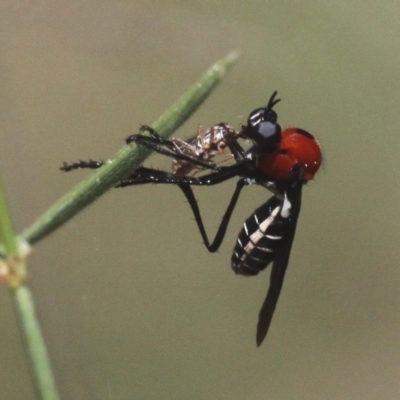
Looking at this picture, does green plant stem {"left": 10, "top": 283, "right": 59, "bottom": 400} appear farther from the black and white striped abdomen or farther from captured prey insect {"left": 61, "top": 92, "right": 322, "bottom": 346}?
the black and white striped abdomen

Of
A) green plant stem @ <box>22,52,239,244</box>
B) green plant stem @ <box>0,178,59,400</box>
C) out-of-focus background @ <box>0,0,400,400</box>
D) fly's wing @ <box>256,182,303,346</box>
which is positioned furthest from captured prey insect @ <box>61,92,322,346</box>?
out-of-focus background @ <box>0,0,400,400</box>

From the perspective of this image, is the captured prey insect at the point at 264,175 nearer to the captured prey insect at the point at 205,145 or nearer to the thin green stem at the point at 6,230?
the captured prey insect at the point at 205,145

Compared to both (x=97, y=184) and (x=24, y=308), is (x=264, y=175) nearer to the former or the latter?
(x=97, y=184)

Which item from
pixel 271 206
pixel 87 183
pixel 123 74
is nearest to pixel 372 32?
pixel 123 74

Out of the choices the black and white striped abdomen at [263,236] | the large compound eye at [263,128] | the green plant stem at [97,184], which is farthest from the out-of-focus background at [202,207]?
the green plant stem at [97,184]

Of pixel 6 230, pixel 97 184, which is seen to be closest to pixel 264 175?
pixel 97 184
